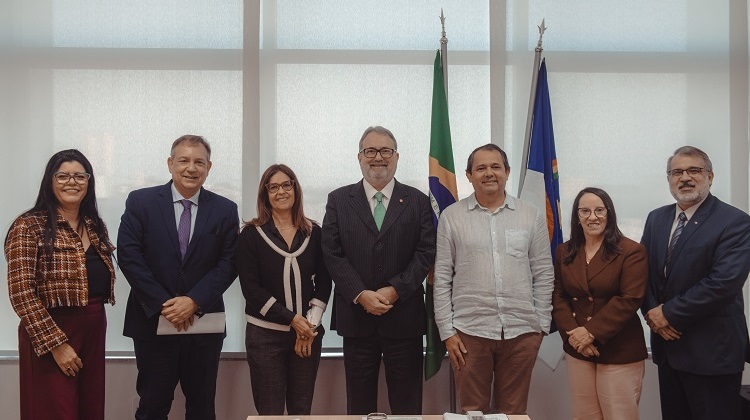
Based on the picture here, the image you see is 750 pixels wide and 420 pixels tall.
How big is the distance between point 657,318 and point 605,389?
43 centimetres

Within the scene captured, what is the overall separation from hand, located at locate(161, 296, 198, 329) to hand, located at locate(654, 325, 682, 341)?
2.24 meters

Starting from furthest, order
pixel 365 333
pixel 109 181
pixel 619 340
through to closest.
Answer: pixel 109 181, pixel 365 333, pixel 619 340

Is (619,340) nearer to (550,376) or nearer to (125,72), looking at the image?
(550,376)

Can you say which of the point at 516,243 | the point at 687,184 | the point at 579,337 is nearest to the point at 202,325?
the point at 516,243

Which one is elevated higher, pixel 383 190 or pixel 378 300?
pixel 383 190

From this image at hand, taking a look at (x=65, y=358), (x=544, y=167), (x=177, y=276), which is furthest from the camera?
(x=544, y=167)

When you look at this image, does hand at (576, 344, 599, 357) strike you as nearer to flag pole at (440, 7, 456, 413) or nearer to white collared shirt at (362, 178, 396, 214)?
flag pole at (440, 7, 456, 413)

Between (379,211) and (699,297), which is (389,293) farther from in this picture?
(699,297)

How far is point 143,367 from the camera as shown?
113 inches

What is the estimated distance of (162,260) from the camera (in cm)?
283

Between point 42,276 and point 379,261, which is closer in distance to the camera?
point 42,276

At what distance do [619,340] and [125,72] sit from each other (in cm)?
334

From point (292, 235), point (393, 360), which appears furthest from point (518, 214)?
point (292, 235)

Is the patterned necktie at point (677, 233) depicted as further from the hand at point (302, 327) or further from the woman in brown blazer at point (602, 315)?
the hand at point (302, 327)
